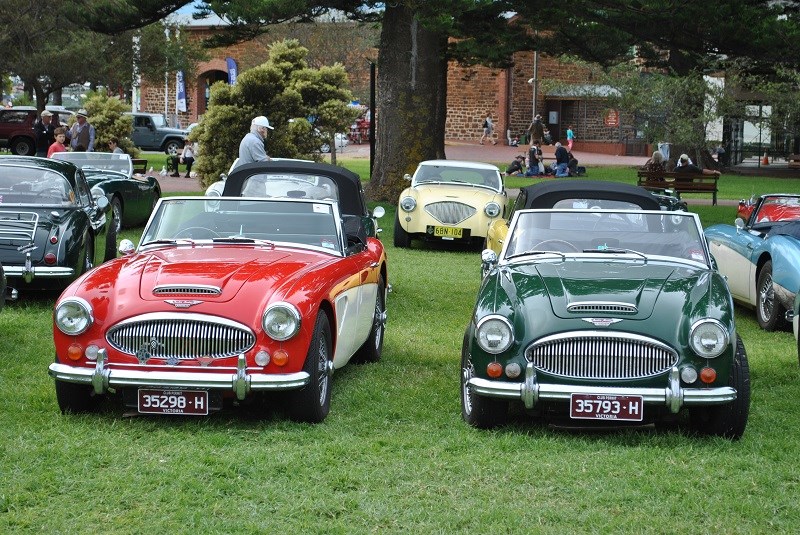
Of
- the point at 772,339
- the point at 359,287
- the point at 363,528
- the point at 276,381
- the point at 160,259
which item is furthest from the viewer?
the point at 772,339

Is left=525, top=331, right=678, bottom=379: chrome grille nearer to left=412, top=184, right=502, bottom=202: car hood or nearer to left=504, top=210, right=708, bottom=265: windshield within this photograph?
left=504, top=210, right=708, bottom=265: windshield

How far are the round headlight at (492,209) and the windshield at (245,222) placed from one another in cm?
848

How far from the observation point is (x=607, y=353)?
21.4 ft

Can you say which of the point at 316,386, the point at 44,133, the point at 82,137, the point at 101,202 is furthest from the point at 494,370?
the point at 44,133

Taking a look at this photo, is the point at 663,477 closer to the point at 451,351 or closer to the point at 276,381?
the point at 276,381

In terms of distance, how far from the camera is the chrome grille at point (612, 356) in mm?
6516

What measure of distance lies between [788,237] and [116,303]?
6960 millimetres

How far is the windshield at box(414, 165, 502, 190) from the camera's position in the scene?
18.2 m

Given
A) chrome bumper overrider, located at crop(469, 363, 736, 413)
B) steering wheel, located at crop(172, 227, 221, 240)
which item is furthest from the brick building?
chrome bumper overrider, located at crop(469, 363, 736, 413)

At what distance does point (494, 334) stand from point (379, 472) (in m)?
1.18

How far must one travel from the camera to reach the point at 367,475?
5914mm

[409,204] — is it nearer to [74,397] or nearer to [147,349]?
[74,397]

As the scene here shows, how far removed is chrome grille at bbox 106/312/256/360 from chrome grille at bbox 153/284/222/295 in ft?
0.73

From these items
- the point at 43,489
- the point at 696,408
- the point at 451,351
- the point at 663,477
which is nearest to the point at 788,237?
the point at 451,351
